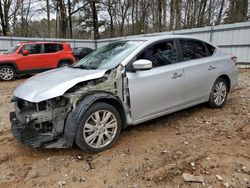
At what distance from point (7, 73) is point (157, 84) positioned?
840 centimetres

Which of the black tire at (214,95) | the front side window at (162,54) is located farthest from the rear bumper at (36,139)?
the black tire at (214,95)

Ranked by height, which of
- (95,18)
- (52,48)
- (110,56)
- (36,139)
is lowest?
(36,139)

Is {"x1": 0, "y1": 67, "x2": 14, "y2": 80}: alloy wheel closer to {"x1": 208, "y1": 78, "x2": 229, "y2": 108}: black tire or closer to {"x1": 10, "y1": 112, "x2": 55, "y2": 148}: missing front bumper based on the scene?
{"x1": 10, "y1": 112, "x2": 55, "y2": 148}: missing front bumper

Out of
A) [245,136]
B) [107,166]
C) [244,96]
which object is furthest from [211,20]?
[107,166]

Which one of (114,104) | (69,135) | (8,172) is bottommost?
(8,172)

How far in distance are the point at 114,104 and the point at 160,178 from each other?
1.22 metres

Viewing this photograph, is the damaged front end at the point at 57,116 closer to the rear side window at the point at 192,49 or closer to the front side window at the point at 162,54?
the front side window at the point at 162,54

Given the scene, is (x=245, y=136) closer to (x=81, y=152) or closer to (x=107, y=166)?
(x=107, y=166)

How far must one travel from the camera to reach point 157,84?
11.8 feet

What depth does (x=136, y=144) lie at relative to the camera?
3.42 m

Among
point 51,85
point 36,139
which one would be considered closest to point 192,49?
point 51,85

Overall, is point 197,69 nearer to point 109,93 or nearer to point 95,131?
point 109,93

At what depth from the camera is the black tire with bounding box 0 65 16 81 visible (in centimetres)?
975

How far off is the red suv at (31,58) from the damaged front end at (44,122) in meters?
7.75
